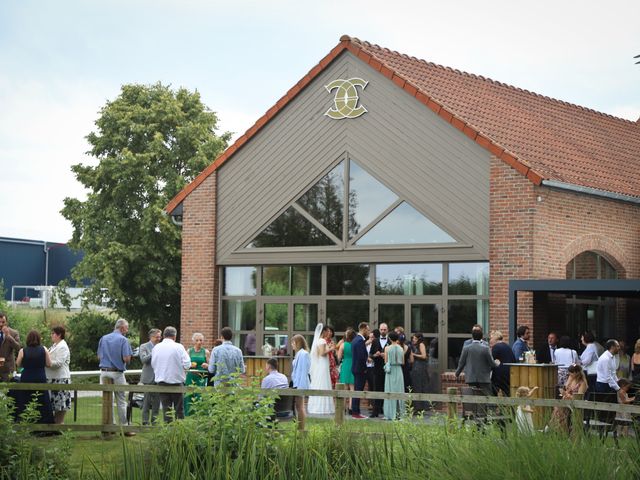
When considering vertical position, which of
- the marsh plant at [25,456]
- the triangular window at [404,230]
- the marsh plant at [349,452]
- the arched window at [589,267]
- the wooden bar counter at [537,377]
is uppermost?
the triangular window at [404,230]

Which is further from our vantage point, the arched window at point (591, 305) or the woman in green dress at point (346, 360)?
the arched window at point (591, 305)

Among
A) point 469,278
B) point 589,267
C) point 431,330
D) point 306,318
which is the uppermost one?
point 589,267

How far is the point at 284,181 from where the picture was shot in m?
24.0

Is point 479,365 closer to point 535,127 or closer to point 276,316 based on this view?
point 276,316

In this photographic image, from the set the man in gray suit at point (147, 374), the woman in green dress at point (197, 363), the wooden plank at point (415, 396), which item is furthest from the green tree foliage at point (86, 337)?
the wooden plank at point (415, 396)

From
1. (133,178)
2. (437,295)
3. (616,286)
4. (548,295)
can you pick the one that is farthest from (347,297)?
(133,178)

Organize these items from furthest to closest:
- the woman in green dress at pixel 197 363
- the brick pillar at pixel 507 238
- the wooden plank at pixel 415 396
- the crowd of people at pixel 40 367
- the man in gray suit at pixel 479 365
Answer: the brick pillar at pixel 507 238 < the woman in green dress at pixel 197 363 < the man in gray suit at pixel 479 365 < the crowd of people at pixel 40 367 < the wooden plank at pixel 415 396

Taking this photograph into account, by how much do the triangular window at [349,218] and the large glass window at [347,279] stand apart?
1.62ft

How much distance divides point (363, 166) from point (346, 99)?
4.96 ft

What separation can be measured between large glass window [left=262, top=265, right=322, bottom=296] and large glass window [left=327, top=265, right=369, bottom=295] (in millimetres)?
306

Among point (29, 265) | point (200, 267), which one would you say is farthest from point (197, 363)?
point (29, 265)

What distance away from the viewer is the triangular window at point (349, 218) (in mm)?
22125

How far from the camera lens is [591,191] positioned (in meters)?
21.9

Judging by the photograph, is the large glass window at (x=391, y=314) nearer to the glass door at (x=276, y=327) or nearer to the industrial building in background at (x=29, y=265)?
the glass door at (x=276, y=327)
